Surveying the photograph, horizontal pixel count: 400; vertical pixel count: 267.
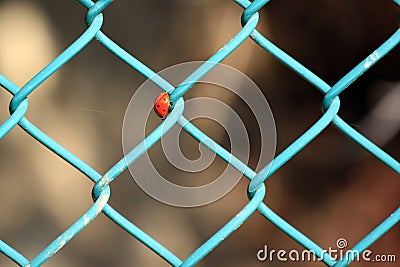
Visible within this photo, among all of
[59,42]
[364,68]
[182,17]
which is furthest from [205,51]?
[364,68]

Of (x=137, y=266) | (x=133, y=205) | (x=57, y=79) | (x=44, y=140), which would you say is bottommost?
(x=44, y=140)

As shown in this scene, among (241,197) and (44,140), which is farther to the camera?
(241,197)

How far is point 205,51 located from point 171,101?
136 centimetres

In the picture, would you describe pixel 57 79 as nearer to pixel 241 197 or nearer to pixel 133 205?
pixel 133 205

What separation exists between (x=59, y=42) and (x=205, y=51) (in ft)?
1.37

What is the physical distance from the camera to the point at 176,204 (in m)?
1.95

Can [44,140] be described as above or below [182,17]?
below

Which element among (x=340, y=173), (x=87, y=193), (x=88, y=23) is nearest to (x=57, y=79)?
(x=87, y=193)

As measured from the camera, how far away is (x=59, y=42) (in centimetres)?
188

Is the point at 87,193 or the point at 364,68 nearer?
the point at 364,68

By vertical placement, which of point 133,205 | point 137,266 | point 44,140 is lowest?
point 44,140

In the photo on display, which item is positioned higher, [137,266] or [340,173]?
[340,173]

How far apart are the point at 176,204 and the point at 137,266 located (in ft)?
0.72

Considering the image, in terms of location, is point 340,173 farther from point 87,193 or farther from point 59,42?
point 59,42
